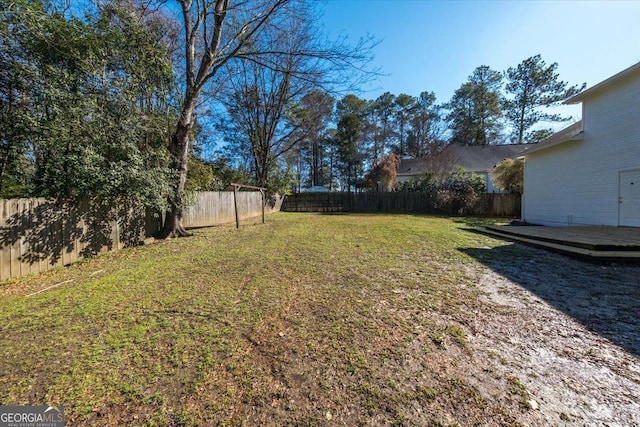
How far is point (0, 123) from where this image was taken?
411 centimetres

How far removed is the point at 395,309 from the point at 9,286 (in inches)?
208

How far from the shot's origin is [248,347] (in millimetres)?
2123

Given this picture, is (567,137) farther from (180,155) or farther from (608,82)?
(180,155)

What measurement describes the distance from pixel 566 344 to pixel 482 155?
25519 millimetres

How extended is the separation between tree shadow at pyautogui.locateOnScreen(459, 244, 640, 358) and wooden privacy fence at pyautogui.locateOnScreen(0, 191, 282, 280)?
7418 millimetres

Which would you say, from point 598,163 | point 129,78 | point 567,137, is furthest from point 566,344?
point 567,137

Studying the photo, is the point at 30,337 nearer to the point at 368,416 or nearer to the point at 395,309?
the point at 368,416

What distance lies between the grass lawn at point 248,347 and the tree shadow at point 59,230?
0.46 metres

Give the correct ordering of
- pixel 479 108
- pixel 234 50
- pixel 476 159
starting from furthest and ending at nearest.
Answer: pixel 479 108
pixel 476 159
pixel 234 50

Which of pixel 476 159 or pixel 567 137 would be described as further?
pixel 476 159

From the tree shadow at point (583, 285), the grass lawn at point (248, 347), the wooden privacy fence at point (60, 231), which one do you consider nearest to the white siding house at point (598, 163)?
the tree shadow at point (583, 285)

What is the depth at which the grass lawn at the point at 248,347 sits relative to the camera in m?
1.52

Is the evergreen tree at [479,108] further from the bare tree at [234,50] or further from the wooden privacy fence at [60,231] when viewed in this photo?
the wooden privacy fence at [60,231]

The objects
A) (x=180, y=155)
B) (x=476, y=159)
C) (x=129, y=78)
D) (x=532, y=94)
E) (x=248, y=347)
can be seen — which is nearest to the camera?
(x=248, y=347)
